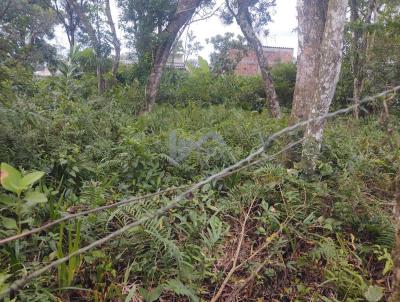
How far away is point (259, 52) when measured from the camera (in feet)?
26.1

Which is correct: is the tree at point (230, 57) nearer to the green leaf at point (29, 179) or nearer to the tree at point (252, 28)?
the tree at point (252, 28)

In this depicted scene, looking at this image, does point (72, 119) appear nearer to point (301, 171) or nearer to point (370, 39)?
point (301, 171)

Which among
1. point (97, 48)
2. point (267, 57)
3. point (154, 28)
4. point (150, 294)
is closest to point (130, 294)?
point (150, 294)

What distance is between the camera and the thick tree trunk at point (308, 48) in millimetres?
4117

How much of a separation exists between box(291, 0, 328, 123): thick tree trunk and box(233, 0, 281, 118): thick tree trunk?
2.86 metres

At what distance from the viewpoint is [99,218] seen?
2275 millimetres

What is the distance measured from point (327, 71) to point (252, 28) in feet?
18.5

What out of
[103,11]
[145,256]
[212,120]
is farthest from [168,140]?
[103,11]

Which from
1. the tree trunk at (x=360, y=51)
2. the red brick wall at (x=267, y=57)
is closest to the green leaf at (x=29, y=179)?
the tree trunk at (x=360, y=51)

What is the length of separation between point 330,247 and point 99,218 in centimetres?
150

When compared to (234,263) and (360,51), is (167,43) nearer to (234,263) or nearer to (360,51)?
(360,51)

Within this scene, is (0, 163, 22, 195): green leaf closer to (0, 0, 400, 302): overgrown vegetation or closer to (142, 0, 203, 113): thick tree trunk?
(0, 0, 400, 302): overgrown vegetation

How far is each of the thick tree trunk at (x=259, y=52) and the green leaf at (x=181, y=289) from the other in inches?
238

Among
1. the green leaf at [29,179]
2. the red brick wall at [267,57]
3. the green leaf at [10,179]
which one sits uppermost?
the red brick wall at [267,57]
